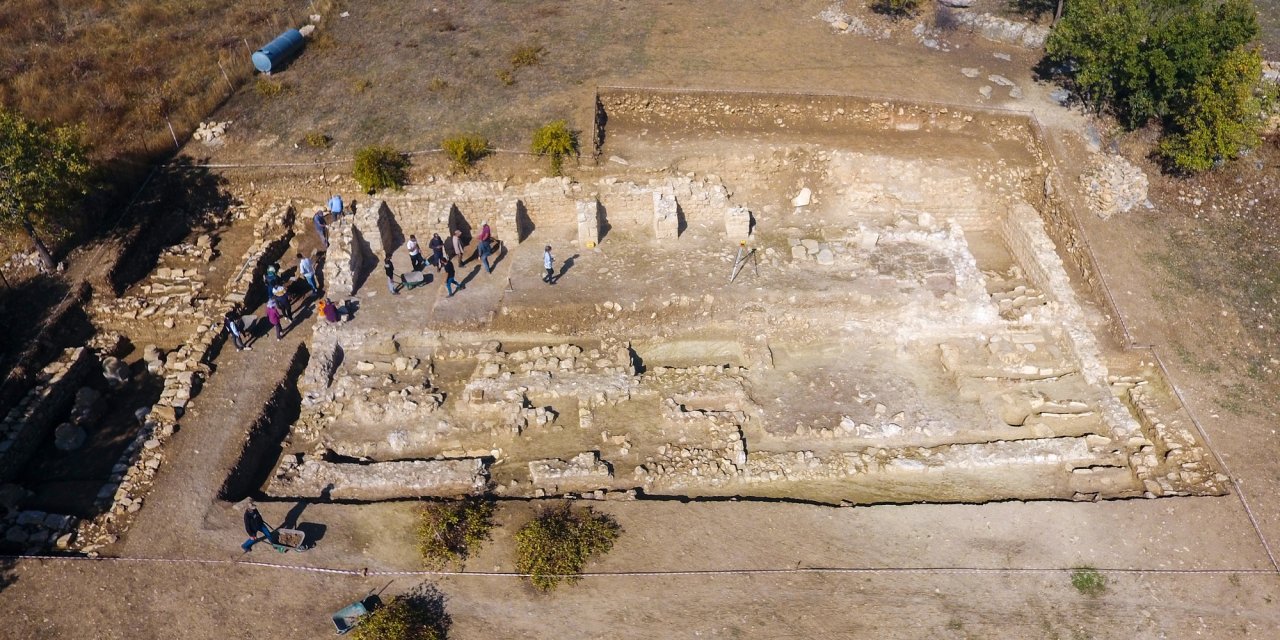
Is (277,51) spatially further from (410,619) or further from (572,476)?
(410,619)

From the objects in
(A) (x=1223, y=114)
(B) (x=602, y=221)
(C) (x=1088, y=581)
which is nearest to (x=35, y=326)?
(B) (x=602, y=221)

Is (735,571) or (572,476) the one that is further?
(572,476)

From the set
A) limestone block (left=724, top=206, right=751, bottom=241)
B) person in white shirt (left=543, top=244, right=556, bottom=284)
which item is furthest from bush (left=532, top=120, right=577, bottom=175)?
limestone block (left=724, top=206, right=751, bottom=241)

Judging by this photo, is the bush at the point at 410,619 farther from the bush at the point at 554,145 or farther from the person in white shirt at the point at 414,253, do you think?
the bush at the point at 554,145

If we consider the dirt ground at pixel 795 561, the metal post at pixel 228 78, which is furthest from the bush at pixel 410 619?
the metal post at pixel 228 78

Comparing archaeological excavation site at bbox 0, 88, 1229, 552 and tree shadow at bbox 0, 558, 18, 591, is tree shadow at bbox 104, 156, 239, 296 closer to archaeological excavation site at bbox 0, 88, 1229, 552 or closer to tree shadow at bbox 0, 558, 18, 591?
archaeological excavation site at bbox 0, 88, 1229, 552
